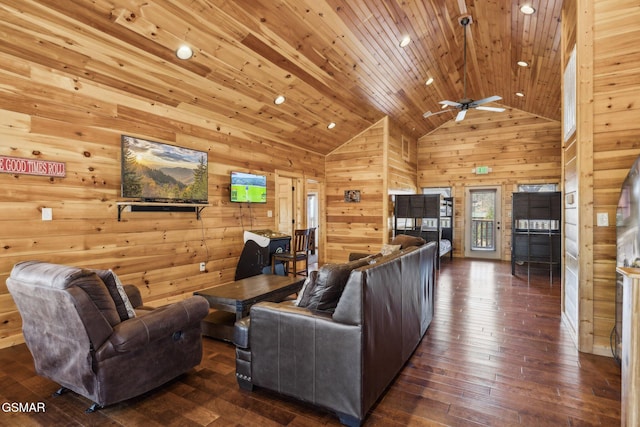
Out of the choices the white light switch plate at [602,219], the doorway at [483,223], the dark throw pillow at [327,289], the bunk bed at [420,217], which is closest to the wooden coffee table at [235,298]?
the dark throw pillow at [327,289]

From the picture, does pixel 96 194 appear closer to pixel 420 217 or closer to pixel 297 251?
pixel 297 251

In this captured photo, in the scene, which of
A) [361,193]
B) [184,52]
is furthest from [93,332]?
[361,193]

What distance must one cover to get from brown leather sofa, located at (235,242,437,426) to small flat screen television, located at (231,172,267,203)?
3.39 metres

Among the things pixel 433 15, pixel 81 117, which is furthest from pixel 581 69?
pixel 81 117

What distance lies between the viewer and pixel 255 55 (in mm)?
4125

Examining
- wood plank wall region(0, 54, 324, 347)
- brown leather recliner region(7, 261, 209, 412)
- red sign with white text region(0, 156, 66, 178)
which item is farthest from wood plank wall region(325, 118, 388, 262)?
brown leather recliner region(7, 261, 209, 412)

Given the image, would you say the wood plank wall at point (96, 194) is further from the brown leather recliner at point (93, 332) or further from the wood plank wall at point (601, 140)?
the wood plank wall at point (601, 140)

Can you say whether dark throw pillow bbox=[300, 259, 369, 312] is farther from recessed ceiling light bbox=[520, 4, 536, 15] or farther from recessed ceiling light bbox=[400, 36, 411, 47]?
recessed ceiling light bbox=[520, 4, 536, 15]

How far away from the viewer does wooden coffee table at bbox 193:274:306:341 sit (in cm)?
307

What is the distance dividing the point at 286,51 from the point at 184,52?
123 centimetres

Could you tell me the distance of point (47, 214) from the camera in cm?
336

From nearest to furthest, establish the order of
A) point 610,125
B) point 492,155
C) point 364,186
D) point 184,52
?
point 610,125 → point 184,52 → point 364,186 → point 492,155

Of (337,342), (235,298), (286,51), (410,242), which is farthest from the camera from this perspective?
(286,51)

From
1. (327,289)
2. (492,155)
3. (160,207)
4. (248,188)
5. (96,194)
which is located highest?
(492,155)
